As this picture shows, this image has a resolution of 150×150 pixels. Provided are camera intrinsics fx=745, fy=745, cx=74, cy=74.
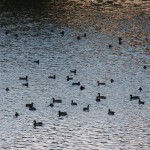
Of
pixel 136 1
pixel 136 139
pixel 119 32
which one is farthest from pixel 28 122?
pixel 136 1

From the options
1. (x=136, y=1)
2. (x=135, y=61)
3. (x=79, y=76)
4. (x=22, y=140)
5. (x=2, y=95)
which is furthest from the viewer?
(x=136, y=1)

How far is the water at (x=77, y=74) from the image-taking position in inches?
2815

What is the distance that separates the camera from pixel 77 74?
3647 inches

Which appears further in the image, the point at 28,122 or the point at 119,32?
the point at 119,32

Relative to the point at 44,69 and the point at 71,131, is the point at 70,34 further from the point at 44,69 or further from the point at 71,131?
the point at 71,131

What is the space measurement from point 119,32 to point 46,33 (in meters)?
11.5

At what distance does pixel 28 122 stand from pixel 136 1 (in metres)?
71.1

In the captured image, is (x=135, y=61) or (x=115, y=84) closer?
(x=115, y=84)

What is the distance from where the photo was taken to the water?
71500 mm

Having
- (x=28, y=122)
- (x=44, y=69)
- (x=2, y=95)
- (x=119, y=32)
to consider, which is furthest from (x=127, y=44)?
(x=28, y=122)

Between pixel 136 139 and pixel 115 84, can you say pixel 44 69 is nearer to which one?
pixel 115 84

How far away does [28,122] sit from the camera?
7494cm

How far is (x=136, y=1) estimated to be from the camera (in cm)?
14150

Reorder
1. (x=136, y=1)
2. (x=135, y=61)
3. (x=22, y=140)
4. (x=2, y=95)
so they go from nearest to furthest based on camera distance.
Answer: (x=22, y=140) → (x=2, y=95) → (x=135, y=61) → (x=136, y=1)
